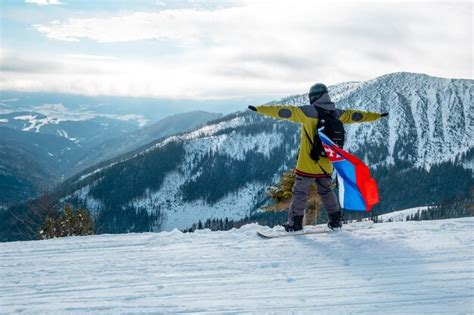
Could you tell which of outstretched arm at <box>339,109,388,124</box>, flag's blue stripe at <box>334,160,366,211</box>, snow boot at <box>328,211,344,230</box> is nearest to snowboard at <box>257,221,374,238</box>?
snow boot at <box>328,211,344,230</box>

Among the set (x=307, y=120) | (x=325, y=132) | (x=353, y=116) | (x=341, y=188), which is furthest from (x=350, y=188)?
(x=307, y=120)

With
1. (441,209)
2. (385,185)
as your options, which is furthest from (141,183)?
(441,209)

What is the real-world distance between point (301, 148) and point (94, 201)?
620 ft

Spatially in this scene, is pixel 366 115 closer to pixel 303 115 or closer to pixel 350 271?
pixel 303 115

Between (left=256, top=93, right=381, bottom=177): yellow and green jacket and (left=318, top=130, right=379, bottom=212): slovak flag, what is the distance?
21cm

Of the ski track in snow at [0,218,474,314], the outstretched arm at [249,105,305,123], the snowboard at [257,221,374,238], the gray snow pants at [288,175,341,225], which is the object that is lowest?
the ski track in snow at [0,218,474,314]

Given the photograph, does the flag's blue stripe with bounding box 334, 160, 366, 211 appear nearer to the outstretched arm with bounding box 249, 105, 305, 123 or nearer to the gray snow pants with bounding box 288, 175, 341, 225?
the gray snow pants with bounding box 288, 175, 341, 225

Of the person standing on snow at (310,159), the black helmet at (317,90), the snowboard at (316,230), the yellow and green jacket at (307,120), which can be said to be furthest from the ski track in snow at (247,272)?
the black helmet at (317,90)

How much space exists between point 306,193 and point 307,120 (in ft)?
4.69

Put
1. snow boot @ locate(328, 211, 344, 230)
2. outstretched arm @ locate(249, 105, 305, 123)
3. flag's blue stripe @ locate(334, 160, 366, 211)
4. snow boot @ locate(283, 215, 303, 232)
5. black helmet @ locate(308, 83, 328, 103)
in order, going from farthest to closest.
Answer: snow boot @ locate(328, 211, 344, 230), snow boot @ locate(283, 215, 303, 232), flag's blue stripe @ locate(334, 160, 366, 211), black helmet @ locate(308, 83, 328, 103), outstretched arm @ locate(249, 105, 305, 123)

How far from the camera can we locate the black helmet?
8055 mm

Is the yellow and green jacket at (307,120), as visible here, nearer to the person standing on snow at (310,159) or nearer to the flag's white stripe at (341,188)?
the person standing on snow at (310,159)

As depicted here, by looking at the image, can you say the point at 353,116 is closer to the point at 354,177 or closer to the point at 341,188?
the point at 354,177

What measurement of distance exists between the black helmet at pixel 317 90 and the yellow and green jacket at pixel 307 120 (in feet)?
0.25
